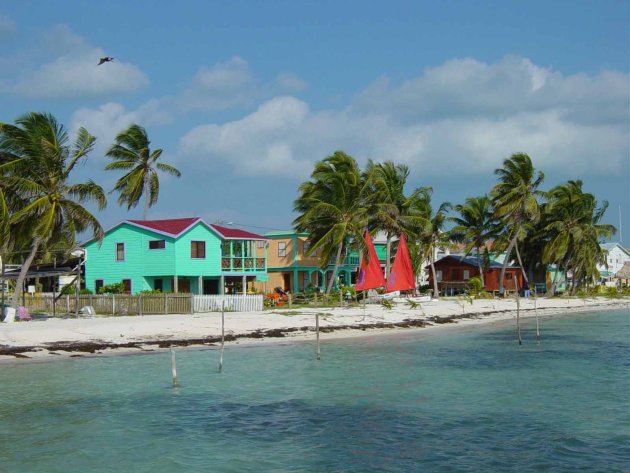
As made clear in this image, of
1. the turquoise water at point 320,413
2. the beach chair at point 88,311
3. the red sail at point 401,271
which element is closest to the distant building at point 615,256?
the red sail at point 401,271

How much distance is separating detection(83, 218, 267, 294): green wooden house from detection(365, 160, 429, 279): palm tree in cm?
982

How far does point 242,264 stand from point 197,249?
3955mm

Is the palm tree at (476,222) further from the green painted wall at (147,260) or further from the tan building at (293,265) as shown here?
the green painted wall at (147,260)

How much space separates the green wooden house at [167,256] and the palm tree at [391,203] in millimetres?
9815

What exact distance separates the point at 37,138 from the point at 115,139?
2114 cm

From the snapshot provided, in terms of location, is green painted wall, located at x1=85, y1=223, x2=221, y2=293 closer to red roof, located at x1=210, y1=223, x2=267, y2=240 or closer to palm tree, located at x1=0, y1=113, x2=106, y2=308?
red roof, located at x1=210, y1=223, x2=267, y2=240

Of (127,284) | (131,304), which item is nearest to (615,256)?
(127,284)

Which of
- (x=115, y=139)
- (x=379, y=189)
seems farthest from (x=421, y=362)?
(x=115, y=139)

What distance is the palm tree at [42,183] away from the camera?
33062mm

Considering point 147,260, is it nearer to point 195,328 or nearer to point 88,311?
point 88,311

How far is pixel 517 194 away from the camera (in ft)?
215

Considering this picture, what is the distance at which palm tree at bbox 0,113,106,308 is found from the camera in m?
33.1

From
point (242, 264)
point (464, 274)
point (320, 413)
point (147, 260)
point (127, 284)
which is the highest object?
point (147, 260)

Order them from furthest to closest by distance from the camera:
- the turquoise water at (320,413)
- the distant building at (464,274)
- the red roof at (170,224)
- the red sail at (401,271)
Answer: the distant building at (464,274)
the red roof at (170,224)
the red sail at (401,271)
the turquoise water at (320,413)
